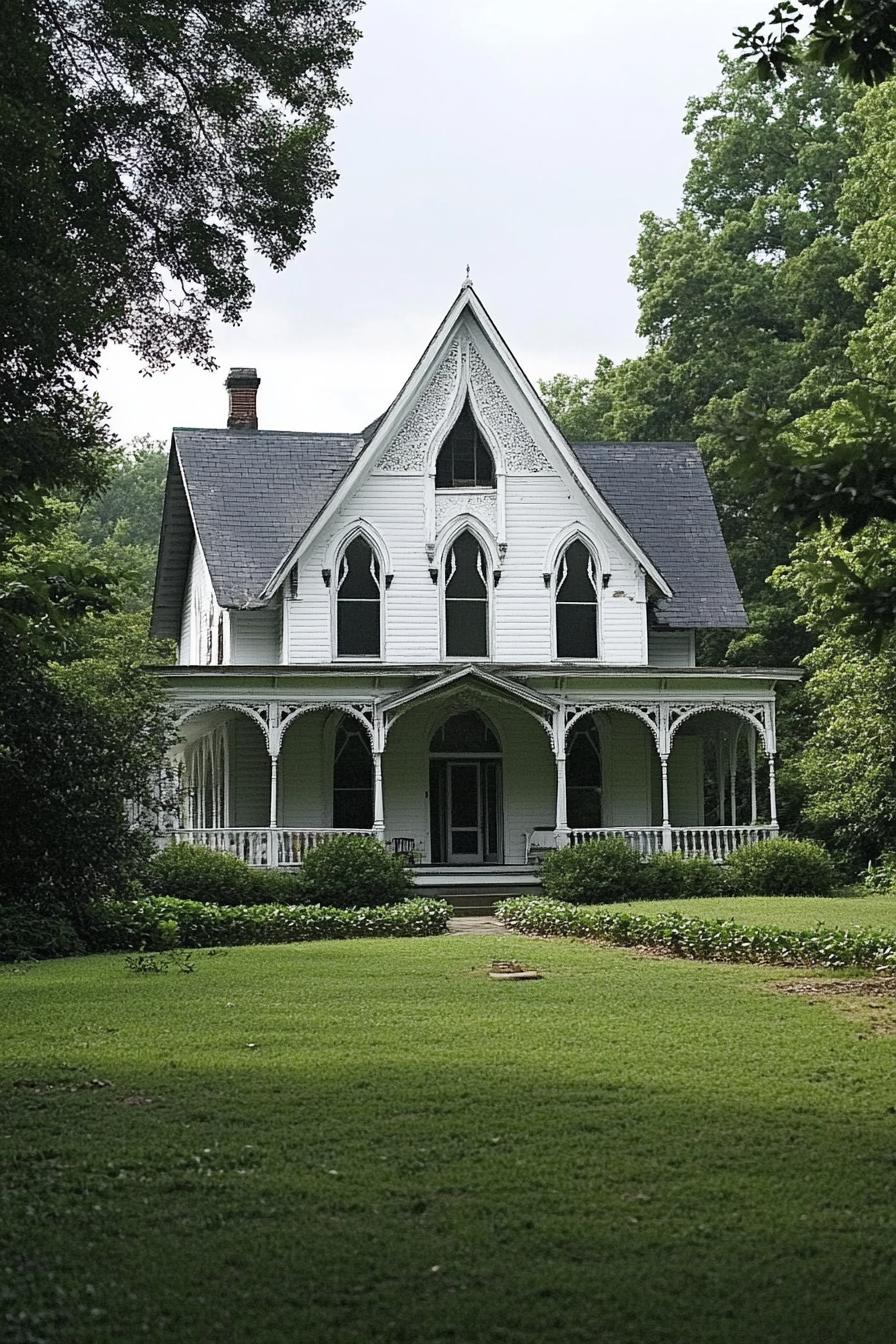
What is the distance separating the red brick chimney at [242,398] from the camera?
37.1 metres

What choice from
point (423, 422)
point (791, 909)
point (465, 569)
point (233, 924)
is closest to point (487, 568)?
point (465, 569)

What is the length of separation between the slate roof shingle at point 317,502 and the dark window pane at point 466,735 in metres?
3.96

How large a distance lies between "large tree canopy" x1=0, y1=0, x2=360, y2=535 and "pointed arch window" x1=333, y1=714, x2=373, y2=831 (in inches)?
657

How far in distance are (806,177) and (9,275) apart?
1699 inches

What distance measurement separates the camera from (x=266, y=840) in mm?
28875

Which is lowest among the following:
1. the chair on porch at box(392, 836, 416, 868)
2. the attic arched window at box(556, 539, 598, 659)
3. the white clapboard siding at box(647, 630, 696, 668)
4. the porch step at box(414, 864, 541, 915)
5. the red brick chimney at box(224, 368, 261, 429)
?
the porch step at box(414, 864, 541, 915)

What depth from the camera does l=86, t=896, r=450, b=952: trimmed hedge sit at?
20.1 meters

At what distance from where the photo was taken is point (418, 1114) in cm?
861

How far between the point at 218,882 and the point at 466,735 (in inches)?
306

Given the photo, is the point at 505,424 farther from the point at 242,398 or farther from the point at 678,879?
the point at 678,879

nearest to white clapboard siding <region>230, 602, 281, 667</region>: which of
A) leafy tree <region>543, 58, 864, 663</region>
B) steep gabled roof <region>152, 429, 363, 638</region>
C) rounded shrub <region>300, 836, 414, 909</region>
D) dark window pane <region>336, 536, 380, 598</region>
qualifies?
steep gabled roof <region>152, 429, 363, 638</region>

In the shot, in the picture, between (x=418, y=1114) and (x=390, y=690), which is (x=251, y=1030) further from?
(x=390, y=690)

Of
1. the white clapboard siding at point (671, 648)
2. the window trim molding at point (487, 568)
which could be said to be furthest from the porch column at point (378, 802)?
the white clapboard siding at point (671, 648)

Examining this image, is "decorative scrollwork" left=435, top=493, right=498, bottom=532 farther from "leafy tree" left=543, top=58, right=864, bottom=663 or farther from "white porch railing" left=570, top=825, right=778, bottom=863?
"leafy tree" left=543, top=58, right=864, bottom=663
